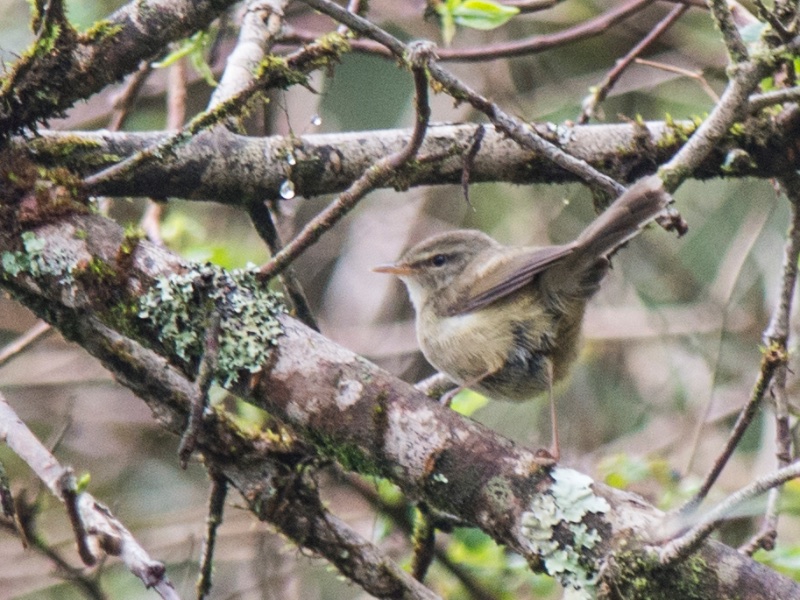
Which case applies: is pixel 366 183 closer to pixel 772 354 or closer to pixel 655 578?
pixel 772 354

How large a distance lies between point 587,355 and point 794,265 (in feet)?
11.2

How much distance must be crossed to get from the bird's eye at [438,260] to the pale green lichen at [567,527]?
6.79 ft

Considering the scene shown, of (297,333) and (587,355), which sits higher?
(297,333)

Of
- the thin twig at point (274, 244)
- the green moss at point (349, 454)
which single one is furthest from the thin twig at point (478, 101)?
the green moss at point (349, 454)

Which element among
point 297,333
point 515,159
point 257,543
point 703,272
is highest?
point 515,159

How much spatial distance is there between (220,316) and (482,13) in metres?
1.84

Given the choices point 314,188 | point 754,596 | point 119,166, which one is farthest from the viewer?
point 314,188

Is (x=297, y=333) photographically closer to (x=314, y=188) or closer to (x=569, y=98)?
(x=314, y=188)

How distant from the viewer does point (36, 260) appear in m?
2.88

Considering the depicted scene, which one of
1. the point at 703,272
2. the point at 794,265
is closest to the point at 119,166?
the point at 794,265

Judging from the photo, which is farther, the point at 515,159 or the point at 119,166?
the point at 515,159

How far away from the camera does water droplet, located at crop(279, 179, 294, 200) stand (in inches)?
134

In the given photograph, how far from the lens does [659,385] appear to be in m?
6.43

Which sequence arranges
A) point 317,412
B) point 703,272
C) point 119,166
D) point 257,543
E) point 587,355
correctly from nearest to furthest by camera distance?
1. point 317,412
2. point 119,166
3. point 257,543
4. point 587,355
5. point 703,272
